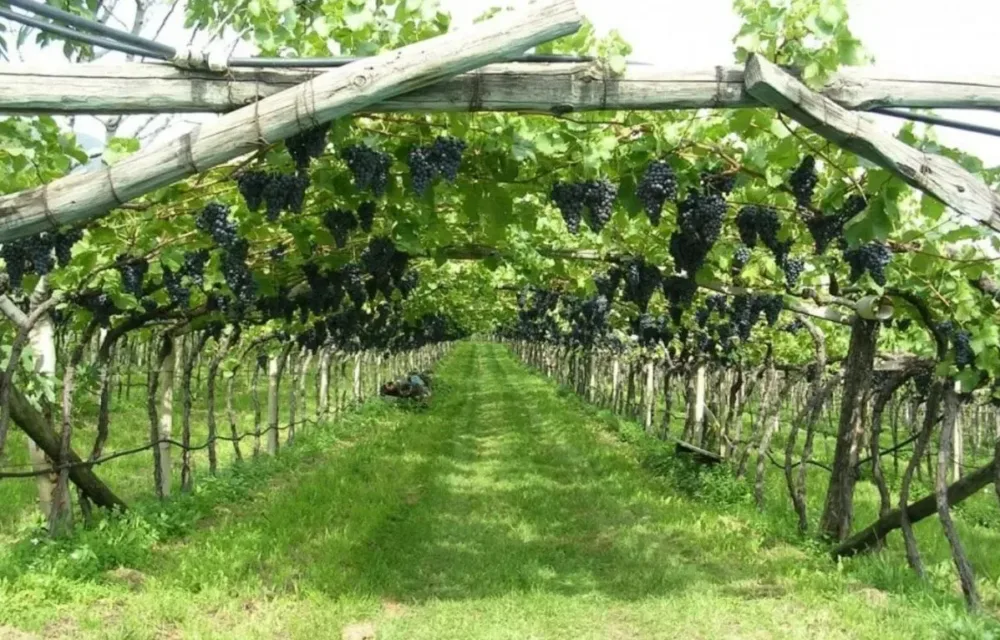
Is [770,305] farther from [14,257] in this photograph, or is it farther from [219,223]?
[14,257]

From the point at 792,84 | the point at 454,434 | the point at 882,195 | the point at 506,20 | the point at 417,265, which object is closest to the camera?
the point at 506,20

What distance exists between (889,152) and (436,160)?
6.81 ft

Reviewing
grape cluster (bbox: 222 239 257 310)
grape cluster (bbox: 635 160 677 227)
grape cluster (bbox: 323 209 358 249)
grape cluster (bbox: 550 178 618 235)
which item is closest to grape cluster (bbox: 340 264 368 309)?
grape cluster (bbox: 222 239 257 310)

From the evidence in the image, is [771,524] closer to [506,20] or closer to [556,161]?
[556,161]

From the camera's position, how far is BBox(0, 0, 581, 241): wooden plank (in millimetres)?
3115

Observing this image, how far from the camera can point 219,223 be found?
5.40m

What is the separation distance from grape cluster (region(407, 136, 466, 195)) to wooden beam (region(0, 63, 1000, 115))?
3.12 feet

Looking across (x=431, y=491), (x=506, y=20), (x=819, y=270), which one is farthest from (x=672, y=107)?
(x=431, y=491)

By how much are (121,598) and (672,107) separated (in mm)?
5418

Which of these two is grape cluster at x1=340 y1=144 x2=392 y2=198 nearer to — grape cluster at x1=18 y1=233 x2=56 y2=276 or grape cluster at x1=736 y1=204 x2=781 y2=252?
grape cluster at x1=18 y1=233 x2=56 y2=276

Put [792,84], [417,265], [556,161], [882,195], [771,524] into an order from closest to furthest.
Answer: [792,84] → [882,195] → [556,161] → [771,524] → [417,265]

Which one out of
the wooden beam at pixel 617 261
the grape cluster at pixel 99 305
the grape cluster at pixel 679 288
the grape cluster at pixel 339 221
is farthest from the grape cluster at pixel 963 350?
the grape cluster at pixel 99 305

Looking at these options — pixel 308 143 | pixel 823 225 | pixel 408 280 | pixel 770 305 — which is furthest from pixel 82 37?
pixel 408 280

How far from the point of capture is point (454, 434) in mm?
18688
